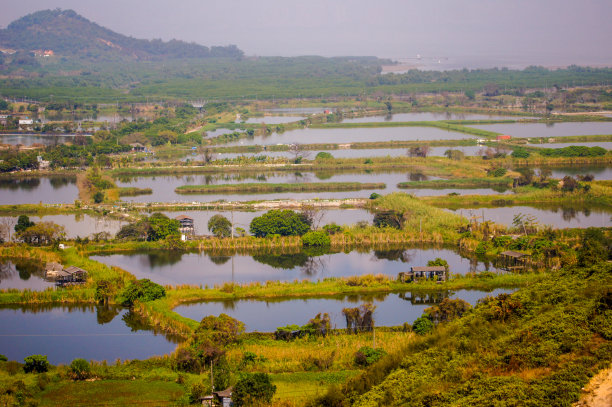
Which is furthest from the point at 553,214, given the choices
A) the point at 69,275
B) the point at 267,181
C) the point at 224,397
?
the point at 224,397

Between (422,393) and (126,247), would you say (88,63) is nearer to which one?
(126,247)

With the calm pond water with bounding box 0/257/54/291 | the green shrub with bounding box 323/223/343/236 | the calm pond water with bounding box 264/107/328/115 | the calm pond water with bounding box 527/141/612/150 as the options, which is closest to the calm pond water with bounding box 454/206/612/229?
the green shrub with bounding box 323/223/343/236

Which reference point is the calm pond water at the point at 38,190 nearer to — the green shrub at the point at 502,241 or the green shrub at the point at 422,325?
the green shrub at the point at 502,241

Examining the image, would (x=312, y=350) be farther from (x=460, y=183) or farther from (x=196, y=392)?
(x=460, y=183)

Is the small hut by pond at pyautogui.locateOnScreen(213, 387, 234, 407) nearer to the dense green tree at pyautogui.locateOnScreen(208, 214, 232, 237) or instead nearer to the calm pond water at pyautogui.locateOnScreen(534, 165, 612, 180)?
the dense green tree at pyautogui.locateOnScreen(208, 214, 232, 237)

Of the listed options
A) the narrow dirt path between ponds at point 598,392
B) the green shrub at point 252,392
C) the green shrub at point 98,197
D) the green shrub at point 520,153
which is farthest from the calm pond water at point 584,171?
the narrow dirt path between ponds at point 598,392
